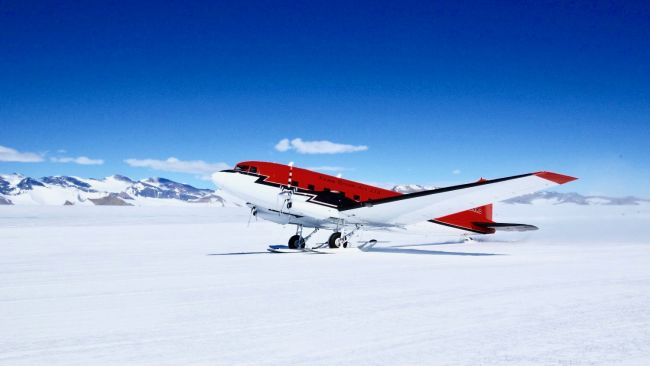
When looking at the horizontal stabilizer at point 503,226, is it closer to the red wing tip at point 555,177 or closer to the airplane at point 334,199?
the airplane at point 334,199

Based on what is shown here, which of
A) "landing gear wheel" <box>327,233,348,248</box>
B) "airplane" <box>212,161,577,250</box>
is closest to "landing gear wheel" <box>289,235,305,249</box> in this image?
"airplane" <box>212,161,577,250</box>

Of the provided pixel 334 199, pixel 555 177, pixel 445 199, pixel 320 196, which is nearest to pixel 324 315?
pixel 555 177

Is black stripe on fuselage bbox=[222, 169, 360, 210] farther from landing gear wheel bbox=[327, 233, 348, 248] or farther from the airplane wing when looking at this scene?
landing gear wheel bbox=[327, 233, 348, 248]

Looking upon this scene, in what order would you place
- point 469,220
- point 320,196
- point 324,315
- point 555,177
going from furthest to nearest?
point 469,220 < point 320,196 < point 555,177 < point 324,315

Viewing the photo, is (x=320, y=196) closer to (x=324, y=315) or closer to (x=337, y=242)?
(x=337, y=242)

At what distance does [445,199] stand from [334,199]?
561 centimetres

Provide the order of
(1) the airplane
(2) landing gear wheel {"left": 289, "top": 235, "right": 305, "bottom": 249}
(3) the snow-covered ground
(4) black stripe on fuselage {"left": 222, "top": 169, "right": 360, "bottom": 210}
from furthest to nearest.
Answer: (2) landing gear wheel {"left": 289, "top": 235, "right": 305, "bottom": 249}, (4) black stripe on fuselage {"left": 222, "top": 169, "right": 360, "bottom": 210}, (1) the airplane, (3) the snow-covered ground

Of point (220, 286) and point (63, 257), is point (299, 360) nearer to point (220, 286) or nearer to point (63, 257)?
point (220, 286)

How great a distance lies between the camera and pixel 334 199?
23.3 meters

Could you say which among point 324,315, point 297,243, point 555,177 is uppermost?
point 555,177

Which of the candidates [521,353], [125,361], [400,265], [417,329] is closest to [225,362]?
[125,361]

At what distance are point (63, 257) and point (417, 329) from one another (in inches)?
632

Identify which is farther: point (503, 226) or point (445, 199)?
point (503, 226)

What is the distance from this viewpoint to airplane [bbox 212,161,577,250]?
20.1 meters
